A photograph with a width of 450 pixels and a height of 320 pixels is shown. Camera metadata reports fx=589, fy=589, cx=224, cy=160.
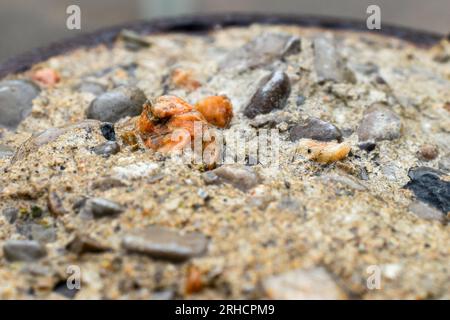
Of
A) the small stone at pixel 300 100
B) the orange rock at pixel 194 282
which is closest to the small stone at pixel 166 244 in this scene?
the orange rock at pixel 194 282

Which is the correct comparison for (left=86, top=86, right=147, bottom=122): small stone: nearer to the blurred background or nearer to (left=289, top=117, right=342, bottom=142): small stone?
(left=289, top=117, right=342, bottom=142): small stone

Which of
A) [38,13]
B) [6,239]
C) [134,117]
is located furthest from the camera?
[38,13]

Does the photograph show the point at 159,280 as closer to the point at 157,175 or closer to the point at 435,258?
the point at 157,175

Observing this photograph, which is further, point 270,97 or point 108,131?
point 270,97

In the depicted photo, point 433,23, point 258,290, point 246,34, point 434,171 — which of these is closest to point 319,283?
point 258,290

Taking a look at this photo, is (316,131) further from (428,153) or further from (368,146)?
(428,153)

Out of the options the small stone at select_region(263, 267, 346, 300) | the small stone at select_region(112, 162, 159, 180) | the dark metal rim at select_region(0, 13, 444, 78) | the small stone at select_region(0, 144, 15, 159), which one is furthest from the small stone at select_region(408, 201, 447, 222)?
the small stone at select_region(0, 144, 15, 159)

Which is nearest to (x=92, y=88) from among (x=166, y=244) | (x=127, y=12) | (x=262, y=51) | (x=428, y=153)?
(x=262, y=51)
